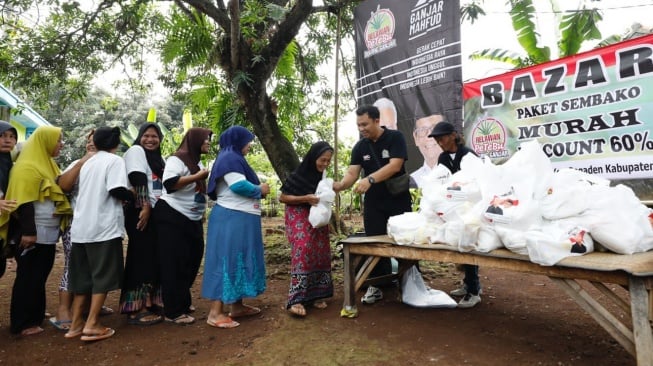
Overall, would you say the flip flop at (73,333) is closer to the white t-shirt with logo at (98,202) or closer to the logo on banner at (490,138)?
the white t-shirt with logo at (98,202)

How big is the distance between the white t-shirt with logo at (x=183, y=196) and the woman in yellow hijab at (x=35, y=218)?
801 millimetres

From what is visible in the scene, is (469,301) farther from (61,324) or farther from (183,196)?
(61,324)

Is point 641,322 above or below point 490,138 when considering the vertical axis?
below

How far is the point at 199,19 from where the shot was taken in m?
5.11

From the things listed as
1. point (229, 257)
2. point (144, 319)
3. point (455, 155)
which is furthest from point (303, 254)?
point (455, 155)

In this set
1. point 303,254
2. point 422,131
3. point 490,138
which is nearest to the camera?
point 303,254

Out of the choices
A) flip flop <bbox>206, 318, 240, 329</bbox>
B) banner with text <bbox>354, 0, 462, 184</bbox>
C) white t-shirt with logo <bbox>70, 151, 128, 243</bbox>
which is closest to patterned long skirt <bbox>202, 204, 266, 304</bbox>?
flip flop <bbox>206, 318, 240, 329</bbox>

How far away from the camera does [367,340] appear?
2799 mm

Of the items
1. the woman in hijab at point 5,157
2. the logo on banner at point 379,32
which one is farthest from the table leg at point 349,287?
the logo on banner at point 379,32

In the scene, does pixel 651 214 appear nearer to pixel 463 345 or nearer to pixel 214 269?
pixel 463 345

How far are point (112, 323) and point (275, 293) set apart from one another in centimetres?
144

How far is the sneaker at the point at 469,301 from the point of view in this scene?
11.3 feet

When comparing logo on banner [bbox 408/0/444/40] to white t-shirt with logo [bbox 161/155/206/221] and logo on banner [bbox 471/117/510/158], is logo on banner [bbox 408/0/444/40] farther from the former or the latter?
white t-shirt with logo [bbox 161/155/206/221]

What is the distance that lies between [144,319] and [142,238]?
0.63 metres
